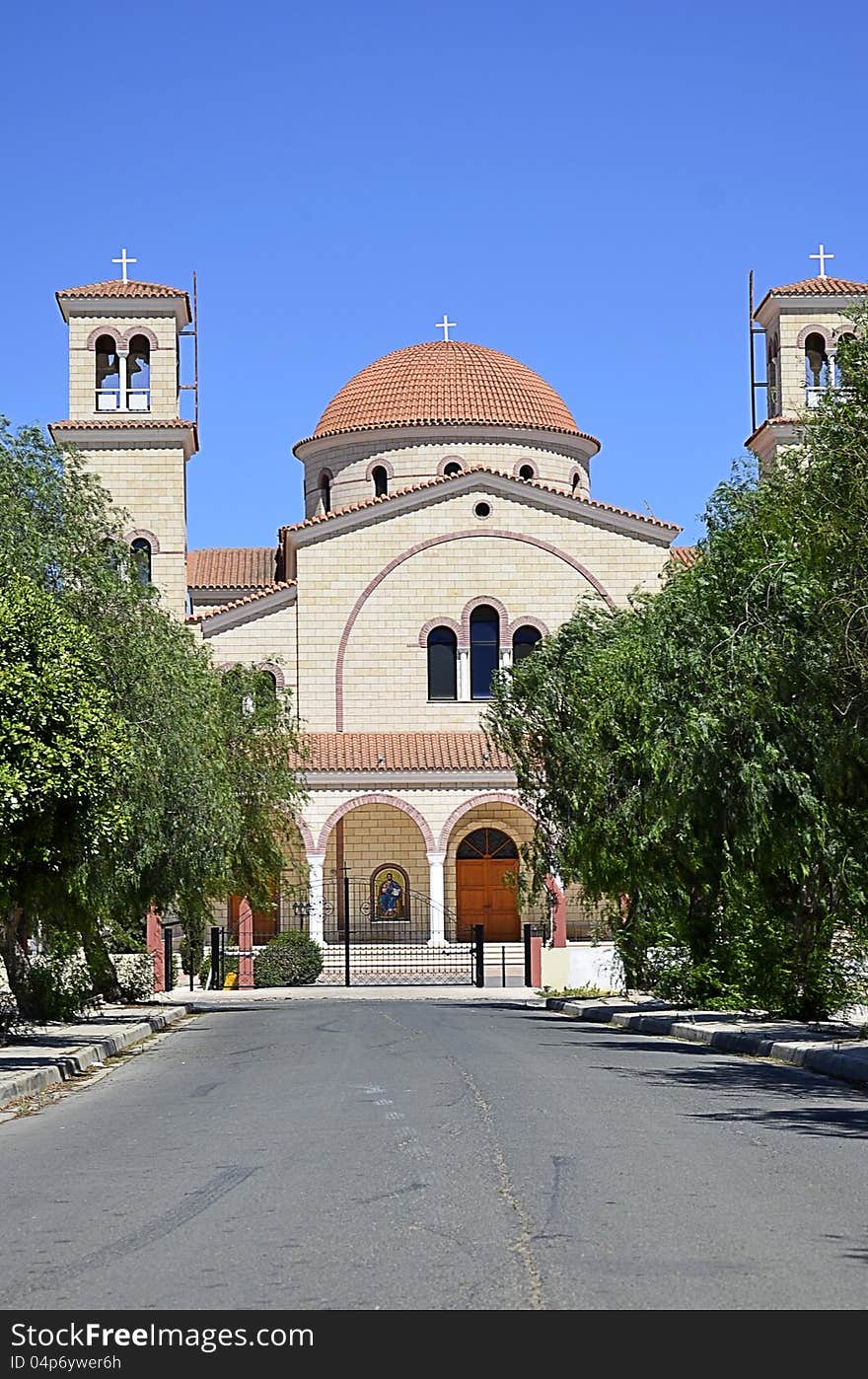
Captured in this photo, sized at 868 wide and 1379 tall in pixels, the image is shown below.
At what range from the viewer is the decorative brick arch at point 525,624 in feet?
171

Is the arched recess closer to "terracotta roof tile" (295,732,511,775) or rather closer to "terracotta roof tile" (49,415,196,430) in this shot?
"terracotta roof tile" (295,732,511,775)

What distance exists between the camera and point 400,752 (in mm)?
50438

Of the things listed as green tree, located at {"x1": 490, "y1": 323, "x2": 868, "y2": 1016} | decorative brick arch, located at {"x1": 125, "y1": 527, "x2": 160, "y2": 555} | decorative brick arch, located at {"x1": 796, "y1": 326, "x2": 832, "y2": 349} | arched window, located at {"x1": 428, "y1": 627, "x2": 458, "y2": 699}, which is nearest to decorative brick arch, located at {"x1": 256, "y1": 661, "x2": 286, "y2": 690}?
arched window, located at {"x1": 428, "y1": 627, "x2": 458, "y2": 699}

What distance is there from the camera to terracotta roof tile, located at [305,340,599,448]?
5881 centimetres

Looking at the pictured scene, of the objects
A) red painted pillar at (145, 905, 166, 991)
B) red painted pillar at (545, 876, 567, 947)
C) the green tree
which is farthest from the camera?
red painted pillar at (545, 876, 567, 947)

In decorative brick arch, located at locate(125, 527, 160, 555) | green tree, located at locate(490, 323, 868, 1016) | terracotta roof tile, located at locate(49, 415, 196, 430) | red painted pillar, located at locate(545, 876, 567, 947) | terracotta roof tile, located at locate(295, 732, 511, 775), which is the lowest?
red painted pillar, located at locate(545, 876, 567, 947)

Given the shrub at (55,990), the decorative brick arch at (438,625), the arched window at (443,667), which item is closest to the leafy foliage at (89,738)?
the shrub at (55,990)

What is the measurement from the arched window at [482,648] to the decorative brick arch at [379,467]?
780 cm

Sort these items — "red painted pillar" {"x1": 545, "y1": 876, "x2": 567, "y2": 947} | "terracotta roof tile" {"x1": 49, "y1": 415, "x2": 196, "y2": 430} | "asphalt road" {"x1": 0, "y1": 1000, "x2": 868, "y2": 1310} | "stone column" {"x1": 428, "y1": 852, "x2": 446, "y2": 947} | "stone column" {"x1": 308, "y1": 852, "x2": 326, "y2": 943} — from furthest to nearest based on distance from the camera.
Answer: "terracotta roof tile" {"x1": 49, "y1": 415, "x2": 196, "y2": 430}
"stone column" {"x1": 428, "y1": 852, "x2": 446, "y2": 947}
"stone column" {"x1": 308, "y1": 852, "x2": 326, "y2": 943}
"red painted pillar" {"x1": 545, "y1": 876, "x2": 567, "y2": 947}
"asphalt road" {"x1": 0, "y1": 1000, "x2": 868, "y2": 1310}

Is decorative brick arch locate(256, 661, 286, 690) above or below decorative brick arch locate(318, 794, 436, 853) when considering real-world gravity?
above

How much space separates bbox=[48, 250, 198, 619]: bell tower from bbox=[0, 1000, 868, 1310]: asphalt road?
36.1 metres

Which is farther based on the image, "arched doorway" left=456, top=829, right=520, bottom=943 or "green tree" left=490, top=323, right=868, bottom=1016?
"arched doorway" left=456, top=829, right=520, bottom=943
